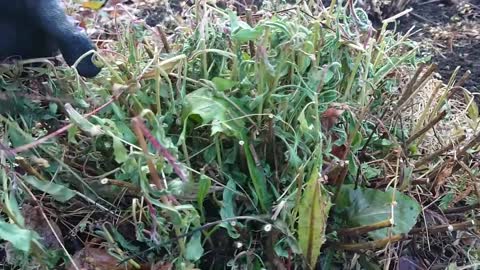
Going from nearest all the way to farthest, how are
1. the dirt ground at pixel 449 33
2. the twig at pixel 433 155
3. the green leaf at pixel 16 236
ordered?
1. the green leaf at pixel 16 236
2. the twig at pixel 433 155
3. the dirt ground at pixel 449 33

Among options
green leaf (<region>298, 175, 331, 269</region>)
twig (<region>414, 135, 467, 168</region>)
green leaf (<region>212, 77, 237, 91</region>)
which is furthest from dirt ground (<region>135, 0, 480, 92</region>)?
green leaf (<region>298, 175, 331, 269</region>)

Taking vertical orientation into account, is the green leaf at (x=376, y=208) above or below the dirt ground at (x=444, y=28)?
above

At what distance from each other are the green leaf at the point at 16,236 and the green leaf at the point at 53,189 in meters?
0.10

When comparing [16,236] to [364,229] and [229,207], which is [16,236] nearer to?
[229,207]

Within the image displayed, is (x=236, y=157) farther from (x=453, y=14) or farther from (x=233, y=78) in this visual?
(x=453, y=14)

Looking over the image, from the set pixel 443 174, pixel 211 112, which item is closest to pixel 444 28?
pixel 443 174

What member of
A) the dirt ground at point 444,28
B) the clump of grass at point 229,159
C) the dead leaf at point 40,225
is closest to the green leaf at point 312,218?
the clump of grass at point 229,159

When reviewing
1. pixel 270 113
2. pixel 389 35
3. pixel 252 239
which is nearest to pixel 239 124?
pixel 270 113

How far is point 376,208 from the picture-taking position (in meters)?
1.16

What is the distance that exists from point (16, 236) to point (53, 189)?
13cm

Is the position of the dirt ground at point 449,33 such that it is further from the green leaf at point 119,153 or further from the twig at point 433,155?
the green leaf at point 119,153

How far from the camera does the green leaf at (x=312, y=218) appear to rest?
1012 mm

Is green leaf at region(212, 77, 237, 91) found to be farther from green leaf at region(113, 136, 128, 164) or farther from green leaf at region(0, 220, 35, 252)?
green leaf at region(0, 220, 35, 252)

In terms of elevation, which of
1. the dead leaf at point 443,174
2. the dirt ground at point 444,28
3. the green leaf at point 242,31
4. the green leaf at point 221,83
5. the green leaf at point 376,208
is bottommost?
the dirt ground at point 444,28
